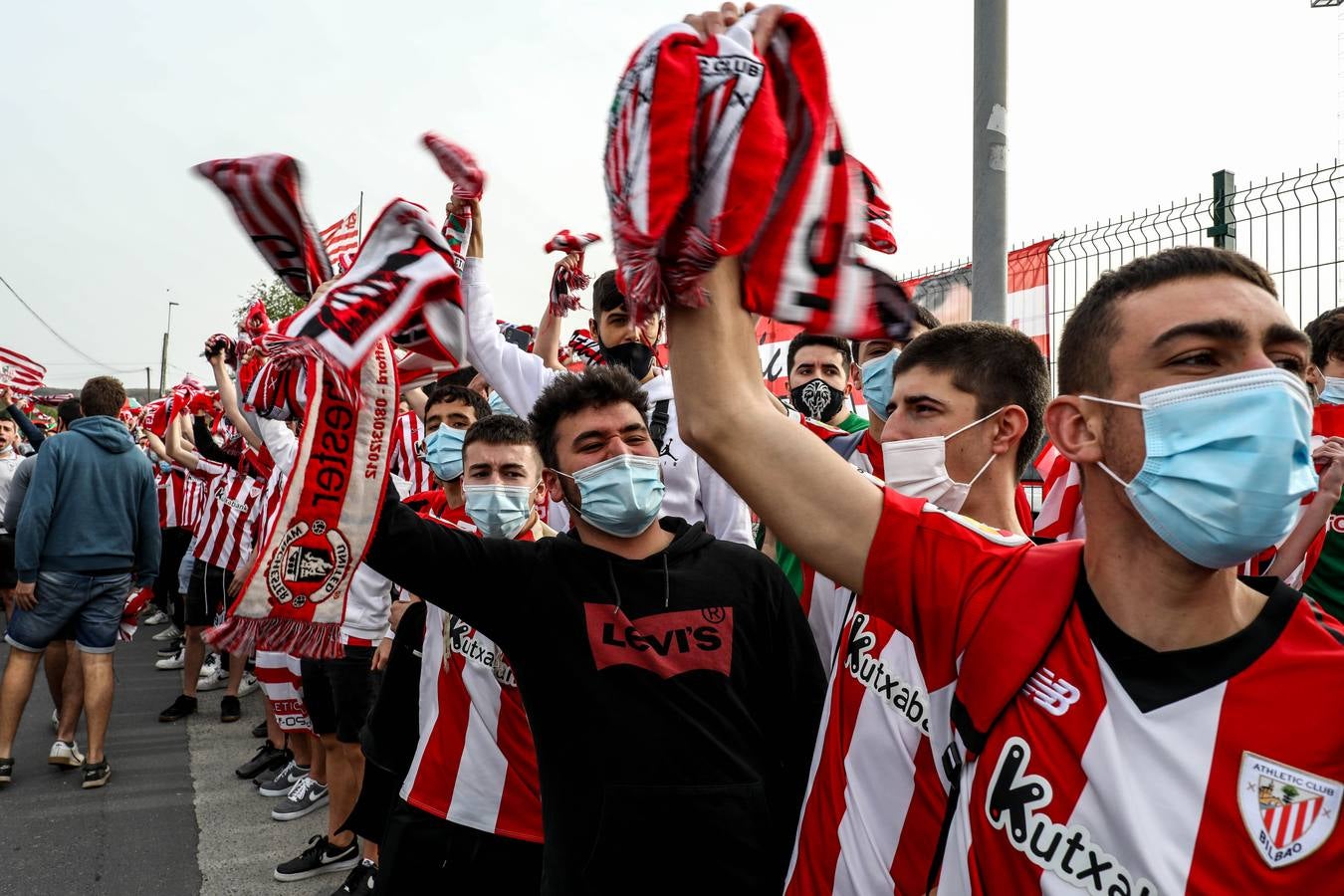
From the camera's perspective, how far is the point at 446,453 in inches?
166

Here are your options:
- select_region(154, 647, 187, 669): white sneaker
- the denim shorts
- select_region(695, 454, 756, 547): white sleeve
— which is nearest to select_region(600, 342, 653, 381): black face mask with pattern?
select_region(695, 454, 756, 547): white sleeve

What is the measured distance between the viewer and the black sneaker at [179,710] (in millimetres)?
7559

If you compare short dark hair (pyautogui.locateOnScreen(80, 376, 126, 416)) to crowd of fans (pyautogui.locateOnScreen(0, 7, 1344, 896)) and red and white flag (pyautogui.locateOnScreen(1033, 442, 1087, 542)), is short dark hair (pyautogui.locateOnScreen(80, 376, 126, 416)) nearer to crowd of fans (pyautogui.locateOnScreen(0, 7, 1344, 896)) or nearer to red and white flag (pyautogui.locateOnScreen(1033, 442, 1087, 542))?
crowd of fans (pyautogui.locateOnScreen(0, 7, 1344, 896))

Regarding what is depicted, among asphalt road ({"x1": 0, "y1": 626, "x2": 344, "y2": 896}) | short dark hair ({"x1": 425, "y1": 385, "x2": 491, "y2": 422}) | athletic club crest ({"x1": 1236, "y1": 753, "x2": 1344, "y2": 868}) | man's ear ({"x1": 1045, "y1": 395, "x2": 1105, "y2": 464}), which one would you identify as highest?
short dark hair ({"x1": 425, "y1": 385, "x2": 491, "y2": 422})

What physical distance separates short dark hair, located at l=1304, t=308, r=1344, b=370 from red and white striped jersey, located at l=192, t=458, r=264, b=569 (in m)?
6.56

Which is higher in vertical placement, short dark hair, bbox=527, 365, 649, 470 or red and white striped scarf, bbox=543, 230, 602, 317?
red and white striped scarf, bbox=543, 230, 602, 317

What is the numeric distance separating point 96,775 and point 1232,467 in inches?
265

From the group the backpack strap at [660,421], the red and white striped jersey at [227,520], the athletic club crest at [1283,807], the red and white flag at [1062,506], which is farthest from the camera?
the red and white striped jersey at [227,520]

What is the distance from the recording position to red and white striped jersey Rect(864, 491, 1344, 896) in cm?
117

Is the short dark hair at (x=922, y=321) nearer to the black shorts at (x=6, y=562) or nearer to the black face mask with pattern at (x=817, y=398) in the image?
the black face mask with pattern at (x=817, y=398)

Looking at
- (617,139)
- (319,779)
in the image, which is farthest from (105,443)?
(617,139)

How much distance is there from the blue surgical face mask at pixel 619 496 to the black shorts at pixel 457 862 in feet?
3.43

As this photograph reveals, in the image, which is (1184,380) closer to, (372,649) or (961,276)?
(372,649)

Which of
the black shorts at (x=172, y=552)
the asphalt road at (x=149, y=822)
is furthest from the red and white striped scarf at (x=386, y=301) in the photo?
the black shorts at (x=172, y=552)
